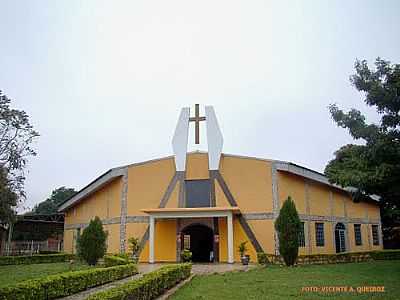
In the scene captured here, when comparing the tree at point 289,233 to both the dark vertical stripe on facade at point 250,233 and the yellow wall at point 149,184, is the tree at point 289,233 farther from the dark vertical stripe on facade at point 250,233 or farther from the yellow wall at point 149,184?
the yellow wall at point 149,184

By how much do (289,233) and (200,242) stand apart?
25.9 feet

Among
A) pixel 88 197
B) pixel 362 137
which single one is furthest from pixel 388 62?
pixel 88 197

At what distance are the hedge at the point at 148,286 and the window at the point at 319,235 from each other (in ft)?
40.4

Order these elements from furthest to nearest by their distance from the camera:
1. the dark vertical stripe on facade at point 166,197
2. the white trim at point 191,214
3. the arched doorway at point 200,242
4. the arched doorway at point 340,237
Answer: the arched doorway at point 340,237 < the arched doorway at point 200,242 < the dark vertical stripe on facade at point 166,197 < the white trim at point 191,214

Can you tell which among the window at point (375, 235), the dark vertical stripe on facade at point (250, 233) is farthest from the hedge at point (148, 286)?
the window at point (375, 235)

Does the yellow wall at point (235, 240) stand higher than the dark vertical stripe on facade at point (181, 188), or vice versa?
the dark vertical stripe on facade at point (181, 188)

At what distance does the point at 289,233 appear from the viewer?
19.4 m

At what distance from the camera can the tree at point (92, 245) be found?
65.1 ft

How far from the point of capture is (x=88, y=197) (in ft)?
94.1

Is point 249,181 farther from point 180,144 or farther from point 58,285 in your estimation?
point 58,285

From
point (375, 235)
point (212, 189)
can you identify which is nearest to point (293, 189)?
point (212, 189)

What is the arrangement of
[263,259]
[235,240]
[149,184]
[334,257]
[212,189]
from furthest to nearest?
1. [149,184]
2. [212,189]
3. [235,240]
4. [334,257]
5. [263,259]

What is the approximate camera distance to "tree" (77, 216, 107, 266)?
65.1ft

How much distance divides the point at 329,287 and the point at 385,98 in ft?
22.6
